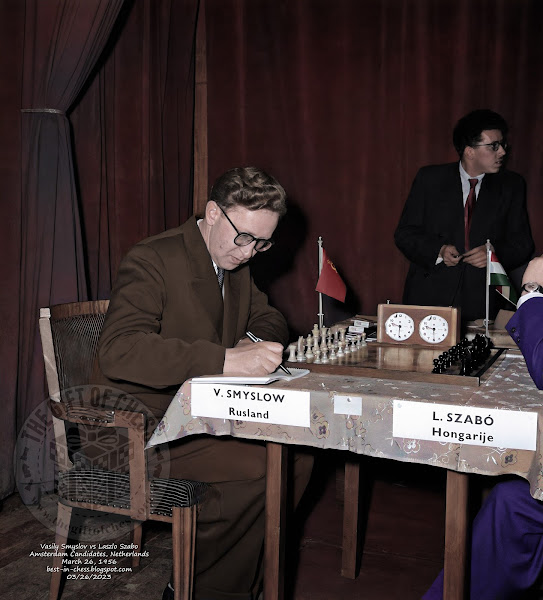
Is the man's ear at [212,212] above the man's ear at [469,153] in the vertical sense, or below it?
below

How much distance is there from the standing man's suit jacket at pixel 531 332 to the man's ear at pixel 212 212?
0.94 meters

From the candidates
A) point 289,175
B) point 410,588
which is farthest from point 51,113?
point 410,588

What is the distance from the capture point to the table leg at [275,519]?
1827mm

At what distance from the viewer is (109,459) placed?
6.74 ft

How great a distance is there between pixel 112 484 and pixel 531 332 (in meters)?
1.24

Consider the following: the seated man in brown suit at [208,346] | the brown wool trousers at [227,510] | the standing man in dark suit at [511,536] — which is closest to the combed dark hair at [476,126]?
the seated man in brown suit at [208,346]

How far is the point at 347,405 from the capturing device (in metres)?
1.65

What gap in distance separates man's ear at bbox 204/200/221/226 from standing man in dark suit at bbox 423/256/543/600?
94 cm

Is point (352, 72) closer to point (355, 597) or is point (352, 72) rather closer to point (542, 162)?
point (542, 162)

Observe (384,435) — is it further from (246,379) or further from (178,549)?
(178,549)

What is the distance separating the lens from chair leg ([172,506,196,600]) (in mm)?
1896

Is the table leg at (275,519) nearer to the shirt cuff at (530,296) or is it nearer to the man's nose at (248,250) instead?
the man's nose at (248,250)

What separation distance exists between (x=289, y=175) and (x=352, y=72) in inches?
29.3

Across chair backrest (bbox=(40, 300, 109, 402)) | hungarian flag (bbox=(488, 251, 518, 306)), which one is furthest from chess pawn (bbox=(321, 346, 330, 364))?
hungarian flag (bbox=(488, 251, 518, 306))
